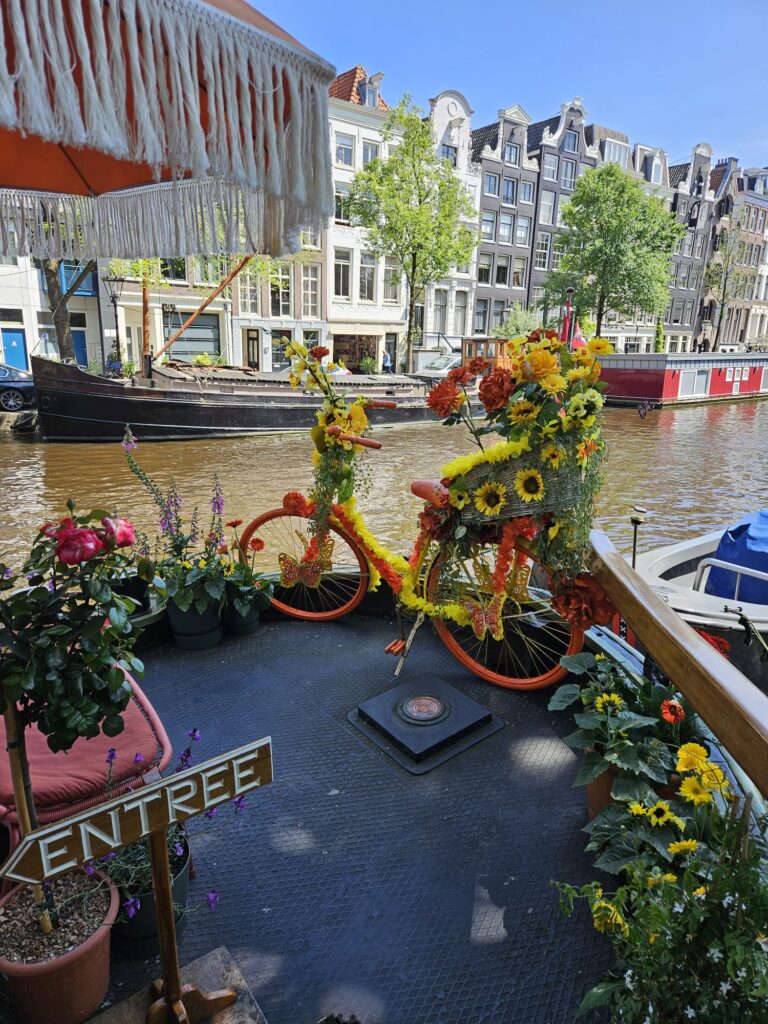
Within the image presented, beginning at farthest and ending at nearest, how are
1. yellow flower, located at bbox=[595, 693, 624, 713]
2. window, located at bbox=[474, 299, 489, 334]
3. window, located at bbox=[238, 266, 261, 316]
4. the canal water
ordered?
1. window, located at bbox=[474, 299, 489, 334]
2. window, located at bbox=[238, 266, 261, 316]
3. the canal water
4. yellow flower, located at bbox=[595, 693, 624, 713]

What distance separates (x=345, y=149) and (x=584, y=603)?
26.2m

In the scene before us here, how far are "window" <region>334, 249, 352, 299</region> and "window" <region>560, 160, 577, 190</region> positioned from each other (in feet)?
45.6

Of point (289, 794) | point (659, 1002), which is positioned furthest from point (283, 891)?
A: point (659, 1002)

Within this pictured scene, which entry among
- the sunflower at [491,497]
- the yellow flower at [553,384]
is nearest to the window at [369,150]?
the sunflower at [491,497]

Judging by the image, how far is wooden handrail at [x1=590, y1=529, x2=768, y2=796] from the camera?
1.00m

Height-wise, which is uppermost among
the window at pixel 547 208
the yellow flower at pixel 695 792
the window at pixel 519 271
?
Result: the window at pixel 547 208

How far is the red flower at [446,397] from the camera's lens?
9.30 ft

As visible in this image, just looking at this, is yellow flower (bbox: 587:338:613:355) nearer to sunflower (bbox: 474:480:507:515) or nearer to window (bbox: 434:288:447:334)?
sunflower (bbox: 474:480:507:515)

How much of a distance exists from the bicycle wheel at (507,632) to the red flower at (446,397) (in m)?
0.68

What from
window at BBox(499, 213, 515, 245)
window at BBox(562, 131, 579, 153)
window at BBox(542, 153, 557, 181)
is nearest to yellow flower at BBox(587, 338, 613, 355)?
window at BBox(499, 213, 515, 245)

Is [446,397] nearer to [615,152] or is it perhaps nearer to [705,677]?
[705,677]

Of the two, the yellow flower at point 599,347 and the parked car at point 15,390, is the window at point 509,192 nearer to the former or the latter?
the parked car at point 15,390

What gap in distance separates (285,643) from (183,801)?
232 cm

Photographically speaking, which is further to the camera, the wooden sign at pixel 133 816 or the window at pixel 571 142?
the window at pixel 571 142
